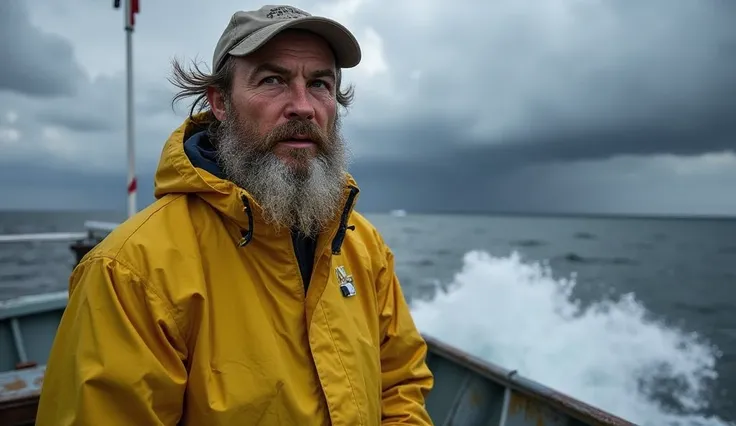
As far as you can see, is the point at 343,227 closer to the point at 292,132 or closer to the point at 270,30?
the point at 292,132

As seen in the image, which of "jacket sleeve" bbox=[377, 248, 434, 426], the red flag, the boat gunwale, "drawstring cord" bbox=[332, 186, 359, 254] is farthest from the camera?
the red flag

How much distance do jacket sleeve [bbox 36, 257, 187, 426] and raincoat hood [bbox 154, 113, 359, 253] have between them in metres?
0.32

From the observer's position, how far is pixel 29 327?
4379mm

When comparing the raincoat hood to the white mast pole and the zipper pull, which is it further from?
the white mast pole

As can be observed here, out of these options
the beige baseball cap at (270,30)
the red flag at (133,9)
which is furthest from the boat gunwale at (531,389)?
the red flag at (133,9)

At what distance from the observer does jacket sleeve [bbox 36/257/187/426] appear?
1.18 metres

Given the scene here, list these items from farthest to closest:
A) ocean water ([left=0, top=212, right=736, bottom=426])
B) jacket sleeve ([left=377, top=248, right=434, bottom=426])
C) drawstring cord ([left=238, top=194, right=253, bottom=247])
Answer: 1. ocean water ([left=0, top=212, right=736, bottom=426])
2. jacket sleeve ([left=377, top=248, right=434, bottom=426])
3. drawstring cord ([left=238, top=194, right=253, bottom=247])

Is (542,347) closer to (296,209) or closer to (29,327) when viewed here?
(29,327)

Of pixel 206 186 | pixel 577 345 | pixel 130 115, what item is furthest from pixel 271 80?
pixel 577 345

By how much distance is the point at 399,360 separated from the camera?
2000mm

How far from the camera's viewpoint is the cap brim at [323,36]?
1.59 m

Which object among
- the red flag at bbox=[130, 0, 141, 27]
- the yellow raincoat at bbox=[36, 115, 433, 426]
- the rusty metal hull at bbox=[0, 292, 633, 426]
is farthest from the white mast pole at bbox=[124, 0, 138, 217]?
the yellow raincoat at bbox=[36, 115, 433, 426]

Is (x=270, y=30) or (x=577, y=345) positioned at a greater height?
(x=270, y=30)

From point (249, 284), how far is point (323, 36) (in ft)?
3.15
